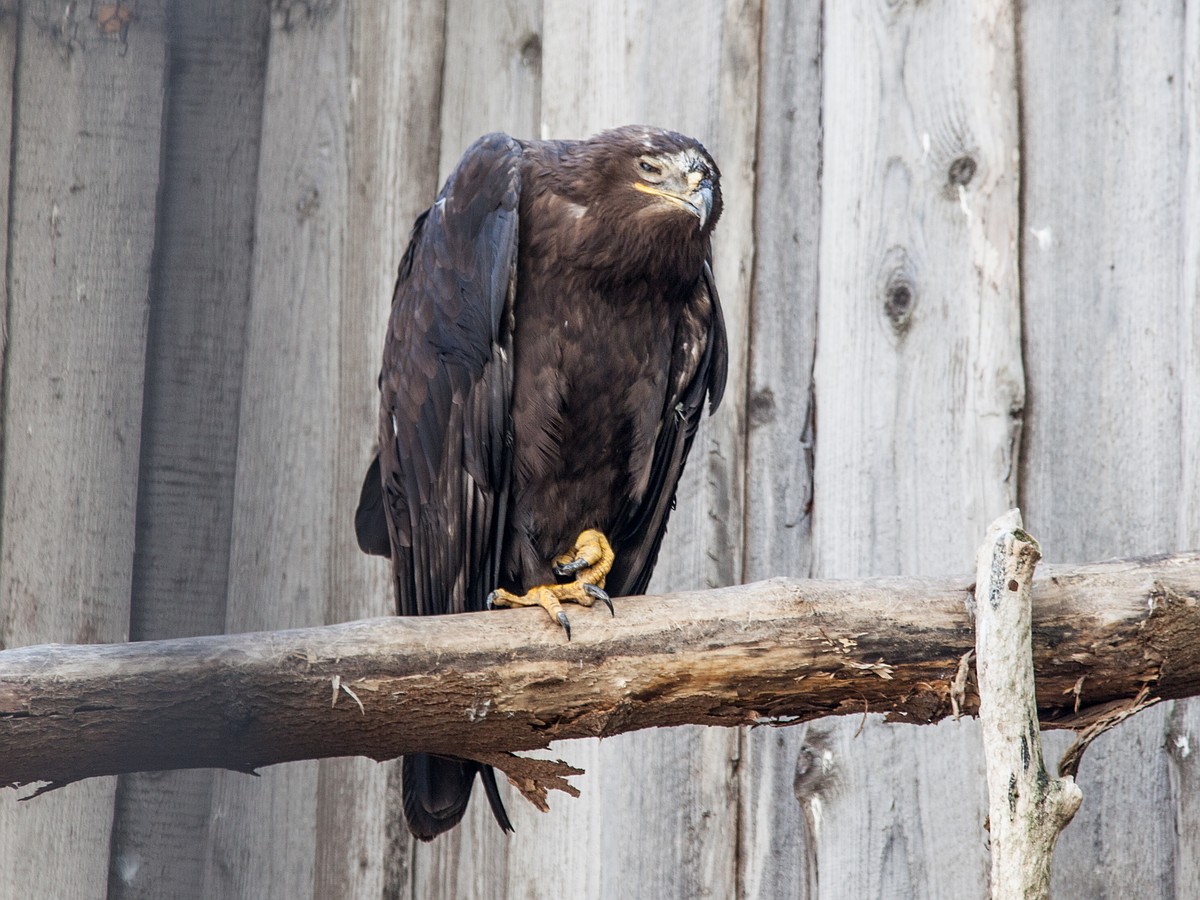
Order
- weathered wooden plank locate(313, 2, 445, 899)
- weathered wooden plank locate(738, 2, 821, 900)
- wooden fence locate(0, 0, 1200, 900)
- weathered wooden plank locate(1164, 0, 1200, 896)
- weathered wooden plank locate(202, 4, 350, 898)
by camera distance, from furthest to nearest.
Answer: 1. weathered wooden plank locate(313, 2, 445, 899)
2. weathered wooden plank locate(738, 2, 821, 900)
3. weathered wooden plank locate(202, 4, 350, 898)
4. wooden fence locate(0, 0, 1200, 900)
5. weathered wooden plank locate(1164, 0, 1200, 896)

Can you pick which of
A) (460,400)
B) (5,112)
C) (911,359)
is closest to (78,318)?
(5,112)

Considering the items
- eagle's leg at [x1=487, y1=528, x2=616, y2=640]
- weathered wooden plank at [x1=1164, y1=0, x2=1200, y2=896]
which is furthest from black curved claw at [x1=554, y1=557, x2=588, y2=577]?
weathered wooden plank at [x1=1164, y1=0, x2=1200, y2=896]

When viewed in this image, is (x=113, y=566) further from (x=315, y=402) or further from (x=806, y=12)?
(x=806, y=12)

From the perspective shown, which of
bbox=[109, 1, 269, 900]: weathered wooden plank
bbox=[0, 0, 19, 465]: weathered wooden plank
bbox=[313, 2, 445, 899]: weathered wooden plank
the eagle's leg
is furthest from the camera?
bbox=[313, 2, 445, 899]: weathered wooden plank

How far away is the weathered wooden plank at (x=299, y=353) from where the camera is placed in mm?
2604

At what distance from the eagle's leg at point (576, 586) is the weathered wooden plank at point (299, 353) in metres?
0.50

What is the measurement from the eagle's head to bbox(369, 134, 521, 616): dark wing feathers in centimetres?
20

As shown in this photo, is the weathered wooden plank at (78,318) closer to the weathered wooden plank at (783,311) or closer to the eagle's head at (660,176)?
the eagle's head at (660,176)

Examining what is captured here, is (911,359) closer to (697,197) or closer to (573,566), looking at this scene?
(697,197)

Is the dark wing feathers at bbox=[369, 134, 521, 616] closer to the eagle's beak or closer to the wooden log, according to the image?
the eagle's beak

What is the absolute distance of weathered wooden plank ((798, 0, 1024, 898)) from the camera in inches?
98.7

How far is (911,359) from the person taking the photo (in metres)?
2.63

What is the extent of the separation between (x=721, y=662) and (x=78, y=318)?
108cm

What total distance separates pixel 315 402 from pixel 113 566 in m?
2.03
